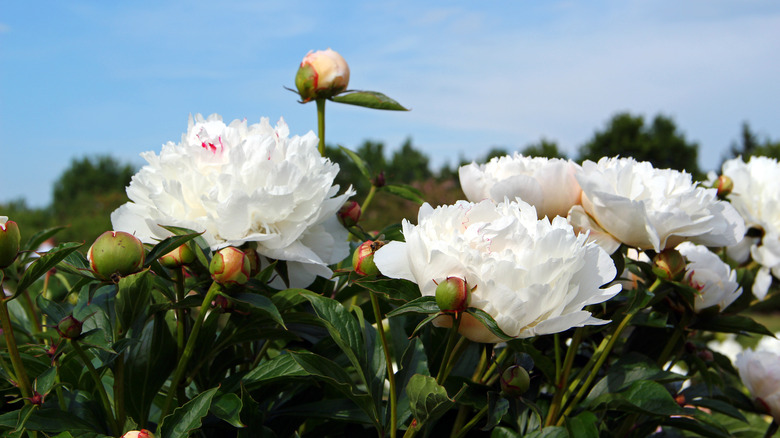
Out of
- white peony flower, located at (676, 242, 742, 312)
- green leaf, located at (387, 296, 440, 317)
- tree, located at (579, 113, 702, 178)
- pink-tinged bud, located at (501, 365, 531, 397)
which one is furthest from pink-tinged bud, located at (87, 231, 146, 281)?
tree, located at (579, 113, 702, 178)

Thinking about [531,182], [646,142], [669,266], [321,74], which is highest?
[321,74]

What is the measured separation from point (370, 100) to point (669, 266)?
1.58ft

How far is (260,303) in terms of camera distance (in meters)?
0.65

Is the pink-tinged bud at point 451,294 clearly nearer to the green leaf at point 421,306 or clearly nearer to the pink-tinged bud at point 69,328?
the green leaf at point 421,306

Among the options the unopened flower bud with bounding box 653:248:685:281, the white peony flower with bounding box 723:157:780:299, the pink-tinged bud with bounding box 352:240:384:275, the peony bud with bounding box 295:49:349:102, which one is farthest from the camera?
the white peony flower with bounding box 723:157:780:299

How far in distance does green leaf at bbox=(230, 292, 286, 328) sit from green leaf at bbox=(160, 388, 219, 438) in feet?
0.29

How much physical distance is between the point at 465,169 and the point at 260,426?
404mm

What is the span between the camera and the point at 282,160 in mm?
760

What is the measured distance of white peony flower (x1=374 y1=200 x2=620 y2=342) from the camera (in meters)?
0.59

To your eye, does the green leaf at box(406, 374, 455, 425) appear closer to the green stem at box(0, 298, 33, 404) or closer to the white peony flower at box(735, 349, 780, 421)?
the green stem at box(0, 298, 33, 404)

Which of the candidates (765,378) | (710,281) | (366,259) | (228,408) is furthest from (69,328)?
(765,378)

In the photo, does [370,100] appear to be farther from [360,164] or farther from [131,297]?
[131,297]

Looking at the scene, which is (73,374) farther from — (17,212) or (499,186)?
(17,212)

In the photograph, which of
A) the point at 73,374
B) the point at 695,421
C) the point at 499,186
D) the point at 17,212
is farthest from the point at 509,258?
the point at 17,212
